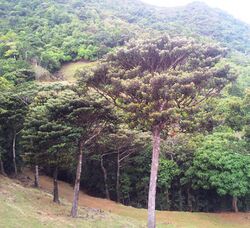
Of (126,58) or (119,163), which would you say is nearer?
(126,58)

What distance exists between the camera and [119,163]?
119 feet

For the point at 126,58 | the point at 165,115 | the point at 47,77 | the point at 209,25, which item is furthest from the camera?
the point at 209,25

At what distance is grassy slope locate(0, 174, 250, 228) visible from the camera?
20.2 metres

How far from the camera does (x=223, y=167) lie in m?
31.1

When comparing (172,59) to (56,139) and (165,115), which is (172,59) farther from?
(56,139)

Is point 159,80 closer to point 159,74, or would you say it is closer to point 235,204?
point 159,74

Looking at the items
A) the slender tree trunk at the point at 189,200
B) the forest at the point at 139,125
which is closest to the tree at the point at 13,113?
the forest at the point at 139,125

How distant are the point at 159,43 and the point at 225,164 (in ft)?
48.7

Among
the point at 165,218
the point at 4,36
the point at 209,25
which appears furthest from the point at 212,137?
the point at 209,25

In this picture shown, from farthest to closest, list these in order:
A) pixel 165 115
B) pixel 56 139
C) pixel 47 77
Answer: pixel 47 77 → pixel 56 139 → pixel 165 115

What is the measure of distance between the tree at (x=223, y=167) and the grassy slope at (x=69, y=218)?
259 centimetres

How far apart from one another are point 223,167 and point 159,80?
1544cm

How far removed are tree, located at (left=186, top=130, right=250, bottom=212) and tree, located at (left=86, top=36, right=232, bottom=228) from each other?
11920 millimetres

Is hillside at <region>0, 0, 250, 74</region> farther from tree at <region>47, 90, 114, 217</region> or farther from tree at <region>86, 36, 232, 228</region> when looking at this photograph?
tree at <region>86, 36, 232, 228</region>
